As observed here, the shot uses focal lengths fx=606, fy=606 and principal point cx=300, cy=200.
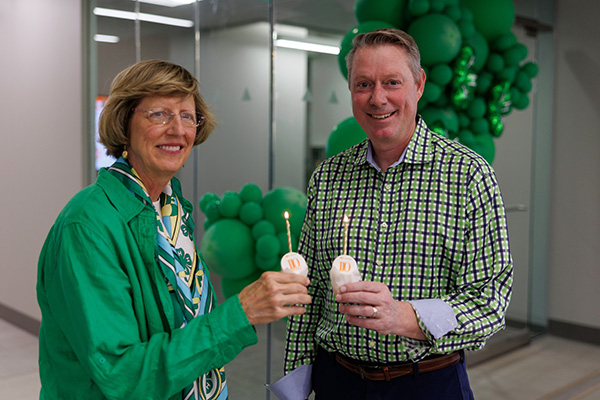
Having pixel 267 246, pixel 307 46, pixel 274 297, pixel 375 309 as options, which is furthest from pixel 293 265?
pixel 307 46

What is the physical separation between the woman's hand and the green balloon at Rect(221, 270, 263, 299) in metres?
1.96

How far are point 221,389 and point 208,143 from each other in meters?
2.67

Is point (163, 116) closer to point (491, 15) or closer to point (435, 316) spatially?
point (435, 316)

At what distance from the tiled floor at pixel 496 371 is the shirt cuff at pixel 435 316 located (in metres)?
2.17

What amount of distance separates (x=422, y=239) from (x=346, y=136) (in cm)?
165

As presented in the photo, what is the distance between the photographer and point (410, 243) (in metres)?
1.48

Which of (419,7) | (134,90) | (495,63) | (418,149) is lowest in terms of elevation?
(418,149)

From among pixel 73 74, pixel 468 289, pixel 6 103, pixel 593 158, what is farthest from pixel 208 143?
pixel 593 158

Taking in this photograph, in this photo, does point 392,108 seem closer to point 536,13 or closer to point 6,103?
point 536,13

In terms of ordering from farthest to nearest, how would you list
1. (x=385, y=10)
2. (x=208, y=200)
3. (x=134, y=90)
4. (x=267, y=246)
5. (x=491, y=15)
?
(x=491, y=15) → (x=208, y=200) → (x=385, y=10) → (x=267, y=246) → (x=134, y=90)

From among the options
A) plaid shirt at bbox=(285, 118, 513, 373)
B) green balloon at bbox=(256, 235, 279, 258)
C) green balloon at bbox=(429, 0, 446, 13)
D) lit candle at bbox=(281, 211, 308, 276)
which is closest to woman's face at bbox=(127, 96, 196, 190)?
lit candle at bbox=(281, 211, 308, 276)

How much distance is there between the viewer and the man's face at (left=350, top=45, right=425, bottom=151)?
1453mm

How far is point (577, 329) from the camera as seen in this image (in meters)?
5.03

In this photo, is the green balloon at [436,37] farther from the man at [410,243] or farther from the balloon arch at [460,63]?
the man at [410,243]
